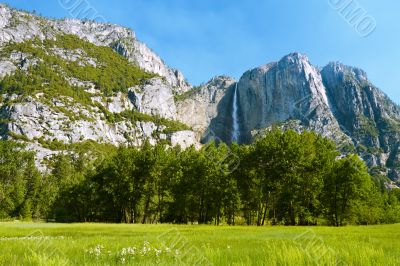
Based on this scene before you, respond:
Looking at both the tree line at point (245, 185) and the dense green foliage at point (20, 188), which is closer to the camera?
the tree line at point (245, 185)

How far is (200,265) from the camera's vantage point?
615 centimetres

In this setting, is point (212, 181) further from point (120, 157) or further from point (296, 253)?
point (296, 253)

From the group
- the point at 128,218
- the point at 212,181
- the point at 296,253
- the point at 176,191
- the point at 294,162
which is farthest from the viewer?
the point at 128,218

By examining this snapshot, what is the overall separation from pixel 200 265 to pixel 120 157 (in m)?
77.9

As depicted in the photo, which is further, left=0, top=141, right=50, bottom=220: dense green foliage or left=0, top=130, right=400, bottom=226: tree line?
left=0, top=141, right=50, bottom=220: dense green foliage

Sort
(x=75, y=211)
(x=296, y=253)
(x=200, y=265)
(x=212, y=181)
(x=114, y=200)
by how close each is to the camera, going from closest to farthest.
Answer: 1. (x=296, y=253)
2. (x=200, y=265)
3. (x=212, y=181)
4. (x=114, y=200)
5. (x=75, y=211)

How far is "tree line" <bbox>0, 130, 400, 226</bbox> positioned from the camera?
64562mm

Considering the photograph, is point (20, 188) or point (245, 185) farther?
point (20, 188)

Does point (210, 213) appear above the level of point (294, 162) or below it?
below

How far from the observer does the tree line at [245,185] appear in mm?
64562

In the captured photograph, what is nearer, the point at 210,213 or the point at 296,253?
the point at 296,253

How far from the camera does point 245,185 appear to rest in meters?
70.7

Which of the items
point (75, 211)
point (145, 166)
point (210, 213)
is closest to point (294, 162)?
point (210, 213)

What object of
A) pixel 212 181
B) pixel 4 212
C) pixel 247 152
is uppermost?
pixel 247 152
